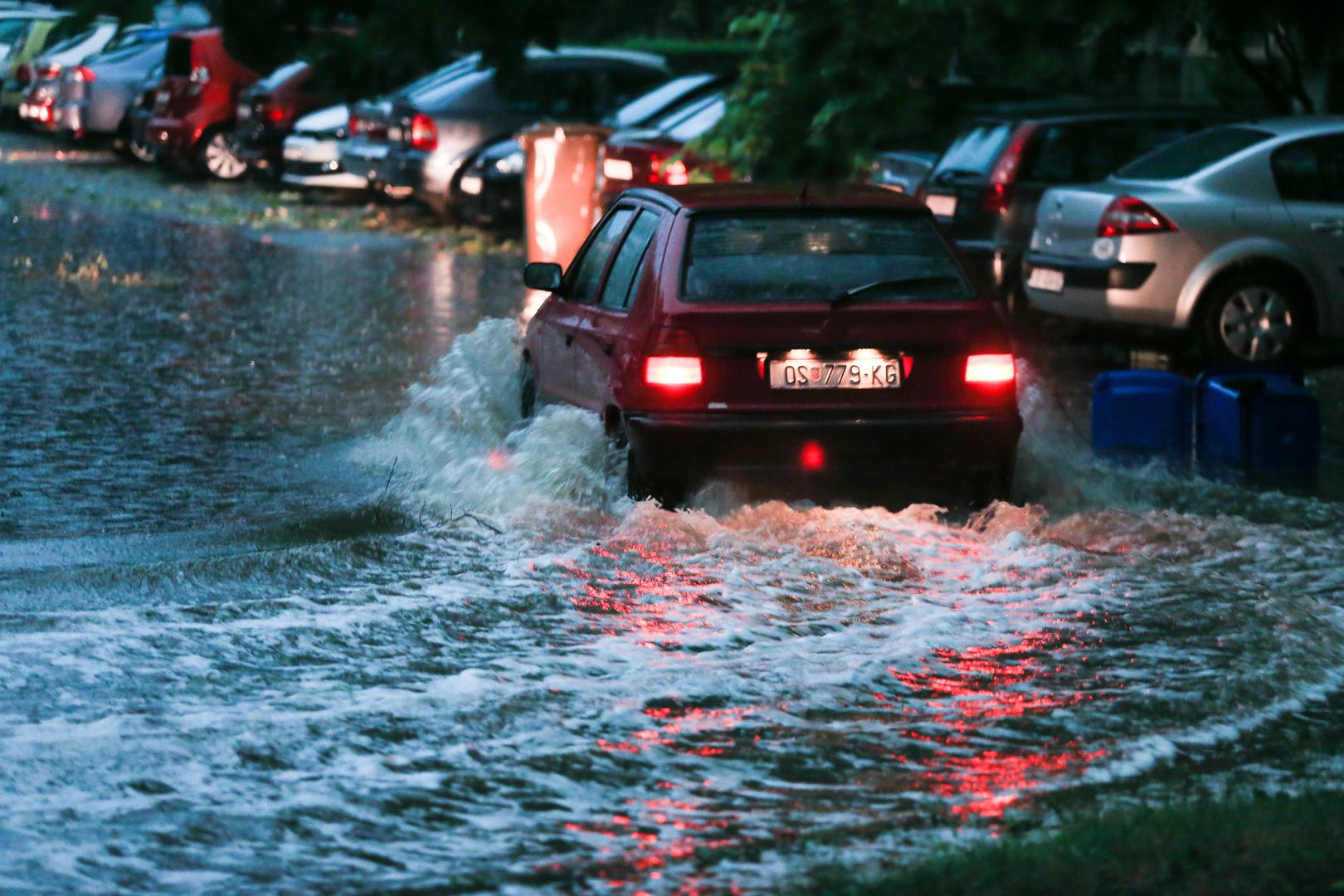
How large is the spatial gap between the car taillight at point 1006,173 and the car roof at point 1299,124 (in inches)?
70.7

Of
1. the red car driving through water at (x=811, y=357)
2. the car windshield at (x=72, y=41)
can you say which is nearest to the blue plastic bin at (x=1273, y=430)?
the red car driving through water at (x=811, y=357)

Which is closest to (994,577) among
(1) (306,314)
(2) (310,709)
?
(2) (310,709)

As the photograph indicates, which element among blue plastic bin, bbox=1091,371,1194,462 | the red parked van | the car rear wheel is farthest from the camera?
the car rear wheel

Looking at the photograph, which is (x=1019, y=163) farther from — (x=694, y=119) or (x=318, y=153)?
(x=318, y=153)

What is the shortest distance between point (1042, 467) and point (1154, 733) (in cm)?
397

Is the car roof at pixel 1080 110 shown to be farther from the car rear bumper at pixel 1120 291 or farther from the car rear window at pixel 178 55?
the car rear window at pixel 178 55

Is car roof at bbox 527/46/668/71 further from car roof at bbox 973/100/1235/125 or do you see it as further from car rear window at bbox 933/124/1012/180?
car roof at bbox 973/100/1235/125

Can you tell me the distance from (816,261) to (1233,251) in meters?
5.78

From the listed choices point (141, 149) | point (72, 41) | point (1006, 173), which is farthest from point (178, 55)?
point (141, 149)

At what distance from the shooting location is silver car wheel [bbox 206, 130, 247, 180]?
3066cm

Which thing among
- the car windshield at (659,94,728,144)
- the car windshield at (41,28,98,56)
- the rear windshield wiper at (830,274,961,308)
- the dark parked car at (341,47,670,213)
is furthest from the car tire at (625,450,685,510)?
the dark parked car at (341,47,670,213)

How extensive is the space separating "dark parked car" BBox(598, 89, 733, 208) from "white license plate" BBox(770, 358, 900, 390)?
32.0 feet

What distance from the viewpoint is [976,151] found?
1630cm

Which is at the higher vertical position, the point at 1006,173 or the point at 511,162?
the point at 511,162
